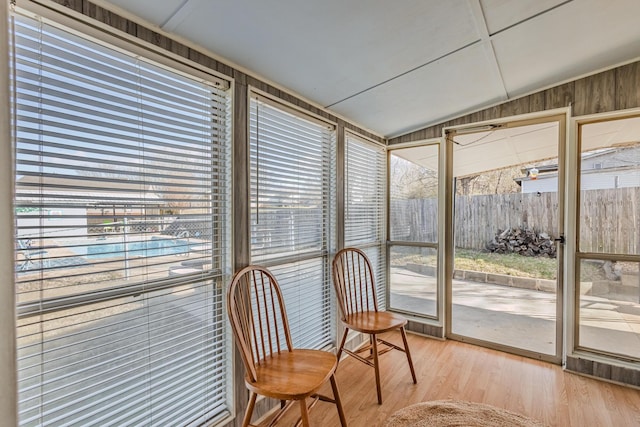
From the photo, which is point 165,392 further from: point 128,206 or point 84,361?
point 128,206

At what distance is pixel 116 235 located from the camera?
1.22 metres

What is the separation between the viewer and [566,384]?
2.30 m

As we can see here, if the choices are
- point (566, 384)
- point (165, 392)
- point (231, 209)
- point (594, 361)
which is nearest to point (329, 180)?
point (231, 209)

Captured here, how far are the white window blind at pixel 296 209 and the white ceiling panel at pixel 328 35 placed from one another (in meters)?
0.33

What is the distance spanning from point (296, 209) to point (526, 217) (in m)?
2.20

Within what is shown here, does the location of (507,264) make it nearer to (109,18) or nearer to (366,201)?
(366,201)

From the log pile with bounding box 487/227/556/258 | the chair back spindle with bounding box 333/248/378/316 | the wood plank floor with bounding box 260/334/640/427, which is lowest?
the wood plank floor with bounding box 260/334/640/427

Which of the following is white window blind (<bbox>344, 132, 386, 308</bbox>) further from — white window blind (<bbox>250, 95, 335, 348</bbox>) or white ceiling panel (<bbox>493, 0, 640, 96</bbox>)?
white ceiling panel (<bbox>493, 0, 640, 96</bbox>)

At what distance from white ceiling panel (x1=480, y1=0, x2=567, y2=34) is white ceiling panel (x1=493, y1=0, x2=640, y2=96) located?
0.07 meters

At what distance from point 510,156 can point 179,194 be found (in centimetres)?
300

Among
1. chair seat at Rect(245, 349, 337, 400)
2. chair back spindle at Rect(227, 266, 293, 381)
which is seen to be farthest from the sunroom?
chair seat at Rect(245, 349, 337, 400)

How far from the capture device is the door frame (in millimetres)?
2572

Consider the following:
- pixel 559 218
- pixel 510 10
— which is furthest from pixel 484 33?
pixel 559 218

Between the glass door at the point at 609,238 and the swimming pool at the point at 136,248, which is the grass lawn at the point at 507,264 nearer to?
the glass door at the point at 609,238
